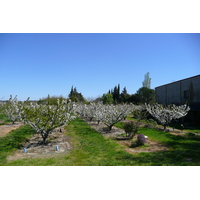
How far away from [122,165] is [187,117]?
1803 centimetres

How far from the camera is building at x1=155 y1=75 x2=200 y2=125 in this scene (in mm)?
19228

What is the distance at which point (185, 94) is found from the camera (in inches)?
938

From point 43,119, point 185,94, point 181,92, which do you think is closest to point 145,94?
point 181,92

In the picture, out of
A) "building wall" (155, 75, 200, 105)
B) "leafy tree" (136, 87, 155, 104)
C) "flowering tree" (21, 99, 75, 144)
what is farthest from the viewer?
"leafy tree" (136, 87, 155, 104)

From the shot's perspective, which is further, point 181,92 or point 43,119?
point 181,92

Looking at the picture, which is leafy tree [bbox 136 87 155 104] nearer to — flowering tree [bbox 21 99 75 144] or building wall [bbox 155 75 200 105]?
building wall [bbox 155 75 200 105]

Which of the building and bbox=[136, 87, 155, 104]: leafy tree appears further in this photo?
bbox=[136, 87, 155, 104]: leafy tree

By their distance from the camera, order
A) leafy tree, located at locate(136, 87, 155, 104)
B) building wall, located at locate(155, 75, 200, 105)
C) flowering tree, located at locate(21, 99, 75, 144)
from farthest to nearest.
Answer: leafy tree, located at locate(136, 87, 155, 104), building wall, located at locate(155, 75, 200, 105), flowering tree, located at locate(21, 99, 75, 144)

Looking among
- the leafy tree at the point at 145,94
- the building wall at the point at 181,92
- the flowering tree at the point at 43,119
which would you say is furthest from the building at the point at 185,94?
the flowering tree at the point at 43,119

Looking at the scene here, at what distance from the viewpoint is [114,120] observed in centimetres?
1280

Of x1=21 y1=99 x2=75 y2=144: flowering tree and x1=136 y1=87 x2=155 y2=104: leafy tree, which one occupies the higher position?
x1=136 y1=87 x2=155 y2=104: leafy tree

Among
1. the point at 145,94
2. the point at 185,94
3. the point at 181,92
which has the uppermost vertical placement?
the point at 145,94

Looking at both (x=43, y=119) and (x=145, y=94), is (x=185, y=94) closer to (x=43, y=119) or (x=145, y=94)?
(x=145, y=94)

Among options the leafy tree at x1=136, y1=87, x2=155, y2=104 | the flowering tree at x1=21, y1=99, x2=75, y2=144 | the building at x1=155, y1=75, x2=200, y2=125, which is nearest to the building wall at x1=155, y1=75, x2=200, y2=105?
the building at x1=155, y1=75, x2=200, y2=125
